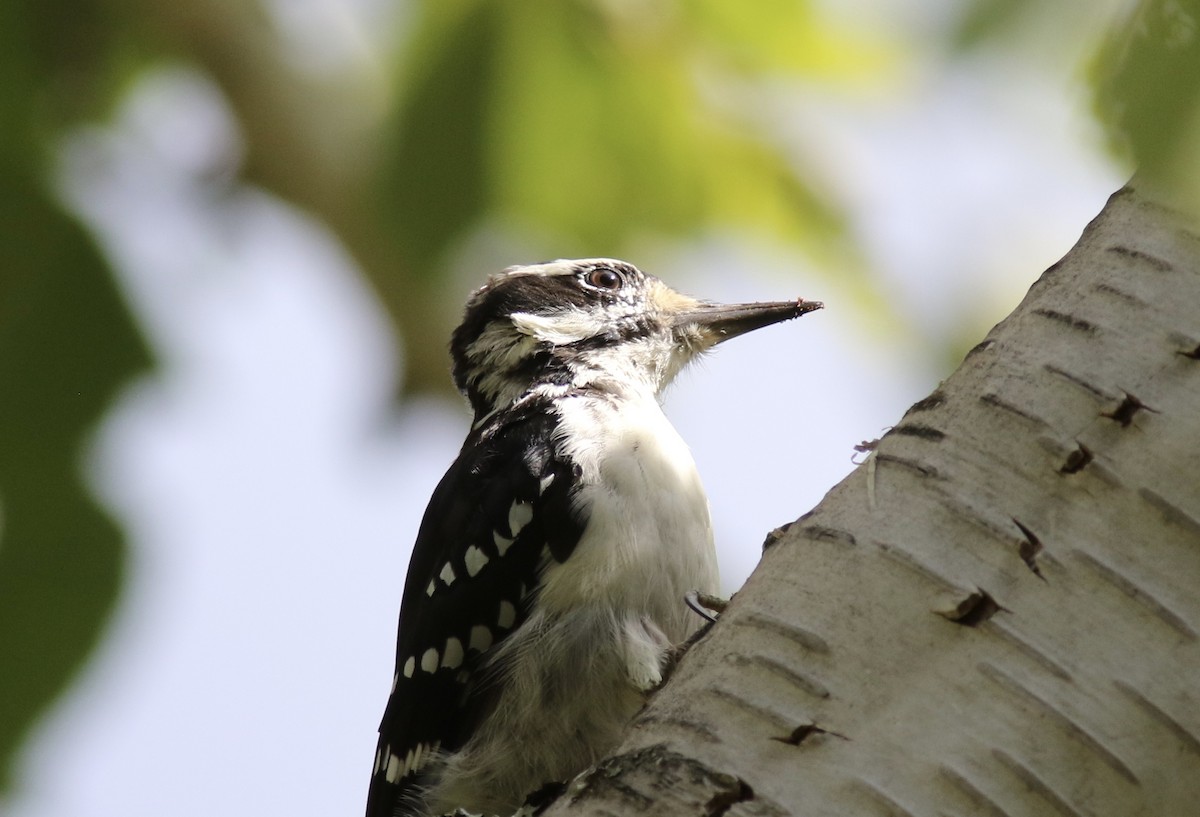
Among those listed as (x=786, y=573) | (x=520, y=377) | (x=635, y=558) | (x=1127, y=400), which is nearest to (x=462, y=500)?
(x=635, y=558)

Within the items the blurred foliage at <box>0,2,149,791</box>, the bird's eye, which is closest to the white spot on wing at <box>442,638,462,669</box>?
the blurred foliage at <box>0,2,149,791</box>

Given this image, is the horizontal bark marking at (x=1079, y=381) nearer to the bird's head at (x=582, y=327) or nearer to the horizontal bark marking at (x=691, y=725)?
the horizontal bark marking at (x=691, y=725)

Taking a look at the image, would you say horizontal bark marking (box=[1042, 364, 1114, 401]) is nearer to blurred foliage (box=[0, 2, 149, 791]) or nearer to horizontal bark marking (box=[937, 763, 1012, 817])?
horizontal bark marking (box=[937, 763, 1012, 817])

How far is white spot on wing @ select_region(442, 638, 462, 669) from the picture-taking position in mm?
3508

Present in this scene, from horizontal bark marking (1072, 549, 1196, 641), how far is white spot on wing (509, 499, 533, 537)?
1934 mm

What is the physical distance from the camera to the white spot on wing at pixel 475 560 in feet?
11.7

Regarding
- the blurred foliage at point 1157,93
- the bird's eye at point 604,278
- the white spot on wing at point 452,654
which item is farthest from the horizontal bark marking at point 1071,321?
the bird's eye at point 604,278

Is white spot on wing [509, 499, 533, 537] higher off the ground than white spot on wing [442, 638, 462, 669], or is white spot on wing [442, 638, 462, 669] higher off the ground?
white spot on wing [509, 499, 533, 537]

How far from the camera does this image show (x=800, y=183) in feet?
10.0

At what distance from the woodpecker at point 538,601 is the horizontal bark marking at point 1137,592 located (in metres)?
1.60

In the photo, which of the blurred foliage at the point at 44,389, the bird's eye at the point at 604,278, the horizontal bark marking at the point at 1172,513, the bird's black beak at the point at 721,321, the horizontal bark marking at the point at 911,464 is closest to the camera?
the horizontal bark marking at the point at 1172,513

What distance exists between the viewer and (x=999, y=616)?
1.82 metres

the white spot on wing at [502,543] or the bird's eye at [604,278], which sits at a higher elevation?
the bird's eye at [604,278]

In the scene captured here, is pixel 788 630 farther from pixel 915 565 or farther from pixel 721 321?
pixel 721 321
